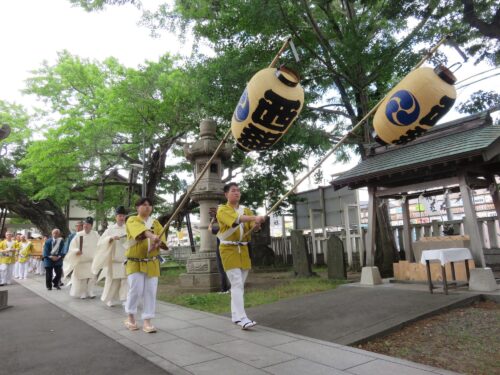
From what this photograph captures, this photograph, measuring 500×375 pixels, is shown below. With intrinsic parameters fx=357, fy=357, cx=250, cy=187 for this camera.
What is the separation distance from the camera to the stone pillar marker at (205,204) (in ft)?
31.9

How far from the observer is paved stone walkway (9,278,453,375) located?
3.44m

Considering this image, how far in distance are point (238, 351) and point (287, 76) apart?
329cm

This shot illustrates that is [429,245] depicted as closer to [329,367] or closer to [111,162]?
[329,367]

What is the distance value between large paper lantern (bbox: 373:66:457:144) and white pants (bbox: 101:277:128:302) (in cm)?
612

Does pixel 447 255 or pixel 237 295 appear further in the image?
pixel 447 255

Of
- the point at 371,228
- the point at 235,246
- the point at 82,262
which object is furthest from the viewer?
the point at 82,262

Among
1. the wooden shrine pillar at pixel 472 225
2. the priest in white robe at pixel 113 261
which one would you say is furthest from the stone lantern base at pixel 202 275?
the wooden shrine pillar at pixel 472 225

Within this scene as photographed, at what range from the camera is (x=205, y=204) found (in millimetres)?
10359

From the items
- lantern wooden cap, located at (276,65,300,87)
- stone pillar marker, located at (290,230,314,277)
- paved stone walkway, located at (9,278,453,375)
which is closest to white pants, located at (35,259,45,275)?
stone pillar marker, located at (290,230,314,277)

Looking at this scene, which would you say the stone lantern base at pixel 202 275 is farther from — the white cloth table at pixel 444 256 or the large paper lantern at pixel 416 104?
the large paper lantern at pixel 416 104

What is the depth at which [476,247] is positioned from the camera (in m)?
7.05

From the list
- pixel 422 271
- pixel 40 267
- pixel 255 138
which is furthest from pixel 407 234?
pixel 40 267

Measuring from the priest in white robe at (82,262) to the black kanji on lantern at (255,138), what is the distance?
20.8 ft

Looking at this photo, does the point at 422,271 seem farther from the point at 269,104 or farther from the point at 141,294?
the point at 141,294
